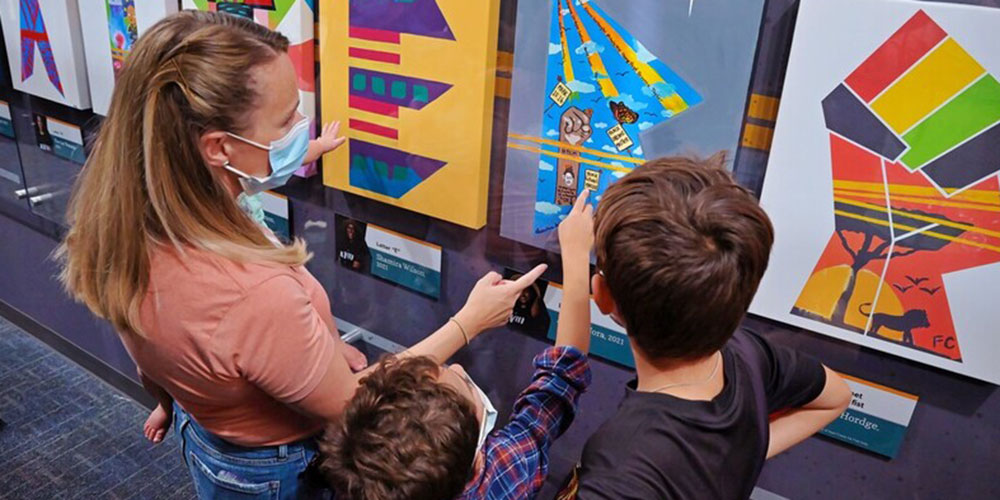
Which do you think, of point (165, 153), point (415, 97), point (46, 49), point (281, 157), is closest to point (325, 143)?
point (415, 97)

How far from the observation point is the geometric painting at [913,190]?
0.90 metres

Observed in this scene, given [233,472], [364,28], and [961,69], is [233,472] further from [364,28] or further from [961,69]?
[961,69]

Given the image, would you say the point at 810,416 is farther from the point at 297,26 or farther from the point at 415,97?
the point at 297,26

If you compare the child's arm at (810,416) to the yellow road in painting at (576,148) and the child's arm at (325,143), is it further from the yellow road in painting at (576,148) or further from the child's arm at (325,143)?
the child's arm at (325,143)

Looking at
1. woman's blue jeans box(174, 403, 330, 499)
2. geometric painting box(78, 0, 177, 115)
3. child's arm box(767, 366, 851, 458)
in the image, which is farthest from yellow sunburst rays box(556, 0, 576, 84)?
geometric painting box(78, 0, 177, 115)

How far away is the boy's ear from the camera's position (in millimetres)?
Answer: 837

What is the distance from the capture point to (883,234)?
1015 mm

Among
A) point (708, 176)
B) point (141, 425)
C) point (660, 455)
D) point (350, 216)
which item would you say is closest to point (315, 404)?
point (660, 455)

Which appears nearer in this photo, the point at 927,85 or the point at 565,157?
the point at 927,85

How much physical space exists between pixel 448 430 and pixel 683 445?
287mm

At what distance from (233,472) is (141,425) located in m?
1.76

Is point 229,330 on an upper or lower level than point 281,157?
lower

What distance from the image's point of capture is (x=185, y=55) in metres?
0.93

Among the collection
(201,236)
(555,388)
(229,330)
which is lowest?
(555,388)
